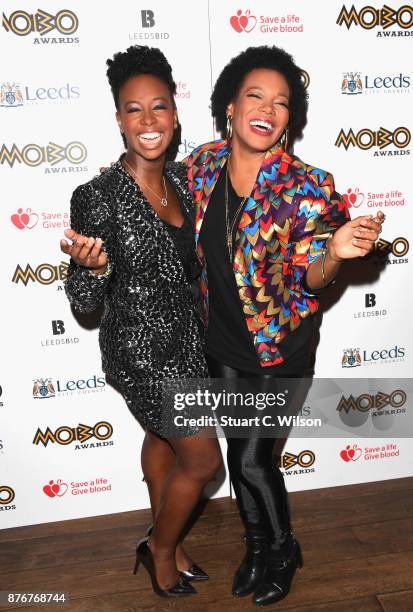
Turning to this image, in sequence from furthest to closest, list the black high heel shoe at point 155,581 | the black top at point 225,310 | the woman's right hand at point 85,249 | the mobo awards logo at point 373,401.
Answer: the mobo awards logo at point 373,401 < the black high heel shoe at point 155,581 < the black top at point 225,310 < the woman's right hand at point 85,249

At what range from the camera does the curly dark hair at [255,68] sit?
190cm

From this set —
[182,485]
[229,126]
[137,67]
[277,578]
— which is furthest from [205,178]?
[277,578]

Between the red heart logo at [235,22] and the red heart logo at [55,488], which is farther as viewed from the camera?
the red heart logo at [55,488]

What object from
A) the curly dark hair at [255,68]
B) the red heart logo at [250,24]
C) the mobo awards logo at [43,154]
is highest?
the red heart logo at [250,24]

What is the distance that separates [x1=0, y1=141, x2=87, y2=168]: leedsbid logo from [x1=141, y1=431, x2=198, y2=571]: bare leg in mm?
1132

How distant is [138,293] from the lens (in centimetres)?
185

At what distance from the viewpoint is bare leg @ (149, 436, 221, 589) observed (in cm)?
195

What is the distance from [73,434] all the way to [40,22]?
1685 mm

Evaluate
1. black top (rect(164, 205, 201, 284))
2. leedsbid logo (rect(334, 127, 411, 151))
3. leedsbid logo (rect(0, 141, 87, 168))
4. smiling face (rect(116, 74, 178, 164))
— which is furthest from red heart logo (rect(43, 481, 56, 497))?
leedsbid logo (rect(334, 127, 411, 151))

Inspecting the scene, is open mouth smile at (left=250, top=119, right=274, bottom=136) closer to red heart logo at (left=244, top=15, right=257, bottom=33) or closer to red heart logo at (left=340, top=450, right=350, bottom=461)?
red heart logo at (left=244, top=15, right=257, bottom=33)

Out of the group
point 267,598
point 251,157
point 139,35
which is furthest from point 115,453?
point 139,35

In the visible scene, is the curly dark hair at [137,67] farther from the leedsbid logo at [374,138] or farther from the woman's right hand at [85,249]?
the leedsbid logo at [374,138]

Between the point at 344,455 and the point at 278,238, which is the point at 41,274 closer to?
the point at 278,238

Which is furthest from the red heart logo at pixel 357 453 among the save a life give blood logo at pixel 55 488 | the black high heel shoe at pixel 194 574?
the save a life give blood logo at pixel 55 488
